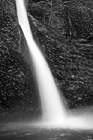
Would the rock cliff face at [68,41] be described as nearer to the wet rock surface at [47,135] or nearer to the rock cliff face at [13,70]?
the rock cliff face at [13,70]

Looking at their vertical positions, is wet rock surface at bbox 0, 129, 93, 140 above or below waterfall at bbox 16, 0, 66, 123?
below

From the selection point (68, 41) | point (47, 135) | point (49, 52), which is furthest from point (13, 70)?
point (68, 41)

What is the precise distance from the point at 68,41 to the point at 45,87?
3.59m

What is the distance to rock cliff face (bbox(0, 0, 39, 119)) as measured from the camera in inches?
396

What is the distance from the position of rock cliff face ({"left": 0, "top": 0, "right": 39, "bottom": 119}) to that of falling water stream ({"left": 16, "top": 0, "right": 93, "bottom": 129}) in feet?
1.35

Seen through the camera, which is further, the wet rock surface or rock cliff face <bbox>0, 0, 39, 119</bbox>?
rock cliff face <bbox>0, 0, 39, 119</bbox>

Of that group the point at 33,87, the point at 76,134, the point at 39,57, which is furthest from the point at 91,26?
the point at 76,134

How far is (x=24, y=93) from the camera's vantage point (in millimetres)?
10406

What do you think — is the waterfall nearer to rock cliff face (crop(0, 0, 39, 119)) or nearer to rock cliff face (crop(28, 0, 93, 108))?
rock cliff face (crop(0, 0, 39, 119))

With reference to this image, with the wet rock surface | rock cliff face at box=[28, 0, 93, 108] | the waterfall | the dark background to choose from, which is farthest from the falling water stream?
the wet rock surface

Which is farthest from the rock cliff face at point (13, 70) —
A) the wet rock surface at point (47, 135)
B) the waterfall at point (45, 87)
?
the wet rock surface at point (47, 135)

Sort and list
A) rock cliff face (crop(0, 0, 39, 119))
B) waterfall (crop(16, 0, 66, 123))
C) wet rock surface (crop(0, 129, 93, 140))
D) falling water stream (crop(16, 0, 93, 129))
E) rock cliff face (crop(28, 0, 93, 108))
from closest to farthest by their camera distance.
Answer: wet rock surface (crop(0, 129, 93, 140))
rock cliff face (crop(0, 0, 39, 119))
falling water stream (crop(16, 0, 93, 129))
waterfall (crop(16, 0, 66, 123))
rock cliff face (crop(28, 0, 93, 108))

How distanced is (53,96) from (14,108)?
6.12ft

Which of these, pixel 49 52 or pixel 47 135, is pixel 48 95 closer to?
pixel 49 52
